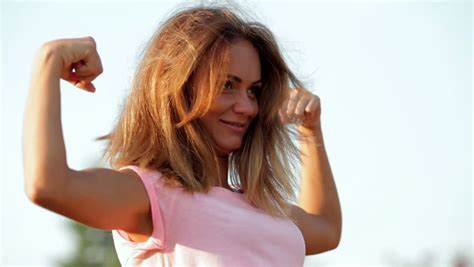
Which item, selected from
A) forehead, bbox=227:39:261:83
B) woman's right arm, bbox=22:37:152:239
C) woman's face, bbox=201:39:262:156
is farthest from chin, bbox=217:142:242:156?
woman's right arm, bbox=22:37:152:239

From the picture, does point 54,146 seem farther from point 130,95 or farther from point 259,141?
point 259,141

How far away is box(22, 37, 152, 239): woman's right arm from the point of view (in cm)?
359

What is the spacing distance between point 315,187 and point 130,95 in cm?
91

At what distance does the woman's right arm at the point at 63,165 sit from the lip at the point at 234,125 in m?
0.53

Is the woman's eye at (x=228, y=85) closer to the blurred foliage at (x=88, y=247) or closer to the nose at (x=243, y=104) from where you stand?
the nose at (x=243, y=104)

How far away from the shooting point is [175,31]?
4.48 meters

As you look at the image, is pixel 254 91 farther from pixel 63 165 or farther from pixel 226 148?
pixel 63 165

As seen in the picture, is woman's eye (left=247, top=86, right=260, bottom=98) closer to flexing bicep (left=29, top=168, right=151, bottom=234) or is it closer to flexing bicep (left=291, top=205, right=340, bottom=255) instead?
flexing bicep (left=291, top=205, right=340, bottom=255)

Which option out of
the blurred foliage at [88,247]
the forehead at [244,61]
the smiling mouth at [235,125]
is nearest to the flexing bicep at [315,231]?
the smiling mouth at [235,125]

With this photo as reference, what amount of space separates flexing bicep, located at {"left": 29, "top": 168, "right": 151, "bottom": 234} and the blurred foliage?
26.3 metres

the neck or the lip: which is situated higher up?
the lip

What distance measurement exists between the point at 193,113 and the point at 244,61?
29 centimetres

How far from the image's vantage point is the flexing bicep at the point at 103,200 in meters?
3.68

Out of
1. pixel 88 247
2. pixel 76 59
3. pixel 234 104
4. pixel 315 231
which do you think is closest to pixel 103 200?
pixel 76 59
